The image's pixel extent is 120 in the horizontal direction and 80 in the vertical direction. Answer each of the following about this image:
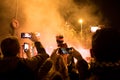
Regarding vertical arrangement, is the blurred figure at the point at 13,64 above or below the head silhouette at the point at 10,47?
below

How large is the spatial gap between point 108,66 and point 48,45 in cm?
2066

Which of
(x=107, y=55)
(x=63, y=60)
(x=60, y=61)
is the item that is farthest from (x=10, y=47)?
(x=63, y=60)

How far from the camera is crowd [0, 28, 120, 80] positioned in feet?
9.09

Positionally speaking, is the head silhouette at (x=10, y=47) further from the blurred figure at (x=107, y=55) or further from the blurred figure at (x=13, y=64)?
the blurred figure at (x=107, y=55)

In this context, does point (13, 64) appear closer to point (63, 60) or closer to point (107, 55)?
point (107, 55)

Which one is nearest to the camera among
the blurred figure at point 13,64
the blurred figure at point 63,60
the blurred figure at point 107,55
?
the blurred figure at point 107,55

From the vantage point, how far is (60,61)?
18.3ft

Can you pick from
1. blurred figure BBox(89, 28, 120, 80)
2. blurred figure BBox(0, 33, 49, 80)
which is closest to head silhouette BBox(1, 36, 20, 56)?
blurred figure BBox(0, 33, 49, 80)

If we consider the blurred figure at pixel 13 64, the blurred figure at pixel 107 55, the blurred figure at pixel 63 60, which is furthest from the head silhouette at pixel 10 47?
the blurred figure at pixel 107 55

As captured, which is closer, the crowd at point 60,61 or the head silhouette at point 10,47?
the crowd at point 60,61

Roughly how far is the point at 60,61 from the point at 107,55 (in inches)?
112

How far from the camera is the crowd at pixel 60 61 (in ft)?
9.09

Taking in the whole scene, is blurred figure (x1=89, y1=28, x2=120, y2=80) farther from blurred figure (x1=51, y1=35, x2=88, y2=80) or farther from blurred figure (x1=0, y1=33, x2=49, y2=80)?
blurred figure (x1=0, y1=33, x2=49, y2=80)

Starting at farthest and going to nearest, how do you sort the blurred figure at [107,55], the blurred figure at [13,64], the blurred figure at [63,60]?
the blurred figure at [63,60]
the blurred figure at [13,64]
the blurred figure at [107,55]
